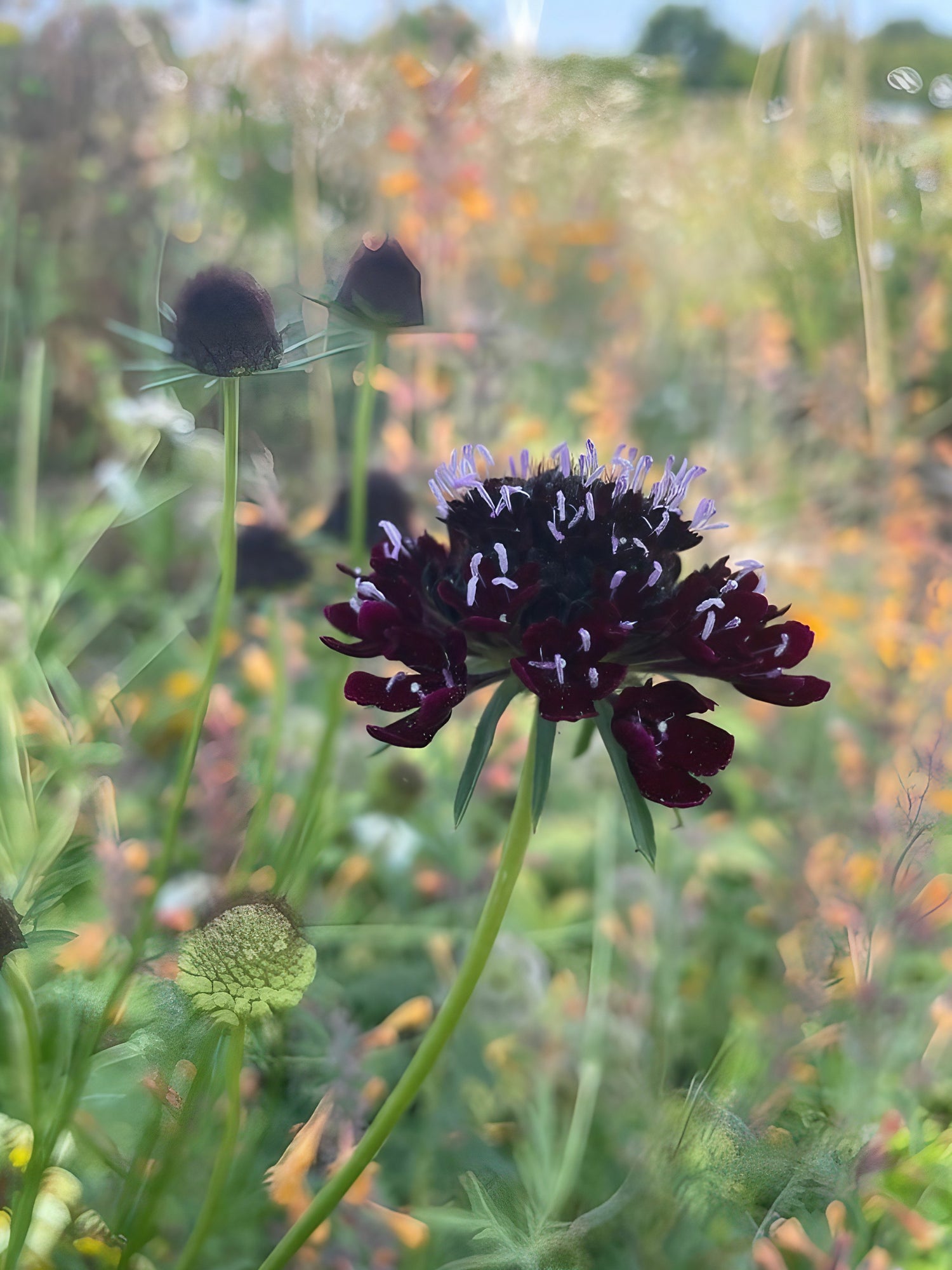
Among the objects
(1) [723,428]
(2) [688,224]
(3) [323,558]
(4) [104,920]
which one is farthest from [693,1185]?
A: (2) [688,224]

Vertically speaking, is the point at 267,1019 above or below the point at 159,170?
below

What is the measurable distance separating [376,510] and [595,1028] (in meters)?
0.59

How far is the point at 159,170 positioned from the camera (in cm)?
Answer: 155

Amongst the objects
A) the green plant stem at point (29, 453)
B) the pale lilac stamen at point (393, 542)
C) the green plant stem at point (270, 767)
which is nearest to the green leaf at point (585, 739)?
Result: the pale lilac stamen at point (393, 542)

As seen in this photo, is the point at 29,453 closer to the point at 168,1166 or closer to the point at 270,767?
the point at 270,767

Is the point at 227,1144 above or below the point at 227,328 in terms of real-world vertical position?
below

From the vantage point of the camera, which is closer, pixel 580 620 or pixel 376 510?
pixel 580 620

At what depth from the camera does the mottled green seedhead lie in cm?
37

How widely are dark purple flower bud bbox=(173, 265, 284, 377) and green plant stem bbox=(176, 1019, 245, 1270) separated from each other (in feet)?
1.04

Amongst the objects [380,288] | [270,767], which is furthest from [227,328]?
[270,767]

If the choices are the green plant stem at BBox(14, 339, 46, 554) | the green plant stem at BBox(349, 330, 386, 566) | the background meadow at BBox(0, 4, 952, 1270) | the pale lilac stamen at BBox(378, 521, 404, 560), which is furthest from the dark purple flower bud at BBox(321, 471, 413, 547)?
the pale lilac stamen at BBox(378, 521, 404, 560)

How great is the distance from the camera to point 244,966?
1.24ft

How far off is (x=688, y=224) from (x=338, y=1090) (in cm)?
200

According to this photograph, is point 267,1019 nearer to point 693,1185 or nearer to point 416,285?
point 693,1185
